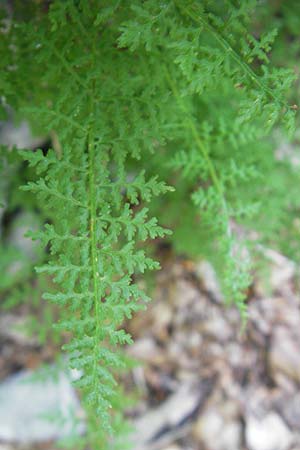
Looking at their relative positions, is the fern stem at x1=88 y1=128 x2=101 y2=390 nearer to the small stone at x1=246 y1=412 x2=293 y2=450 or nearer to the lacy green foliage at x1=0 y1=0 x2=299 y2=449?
the lacy green foliage at x1=0 y1=0 x2=299 y2=449

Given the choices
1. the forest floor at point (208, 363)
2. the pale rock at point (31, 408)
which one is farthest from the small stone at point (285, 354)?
the pale rock at point (31, 408)

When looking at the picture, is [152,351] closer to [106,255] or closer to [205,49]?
[106,255]

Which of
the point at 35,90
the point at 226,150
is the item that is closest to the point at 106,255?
the point at 35,90

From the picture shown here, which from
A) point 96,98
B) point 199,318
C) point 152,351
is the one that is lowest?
point 152,351

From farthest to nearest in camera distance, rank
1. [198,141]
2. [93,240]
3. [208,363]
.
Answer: [208,363] < [198,141] < [93,240]

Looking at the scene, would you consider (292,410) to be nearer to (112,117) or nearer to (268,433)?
(268,433)

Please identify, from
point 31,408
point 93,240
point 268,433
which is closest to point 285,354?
point 268,433

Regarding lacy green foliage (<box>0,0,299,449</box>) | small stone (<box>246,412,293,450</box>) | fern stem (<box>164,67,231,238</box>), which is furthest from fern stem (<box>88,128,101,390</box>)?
small stone (<box>246,412,293,450</box>)
